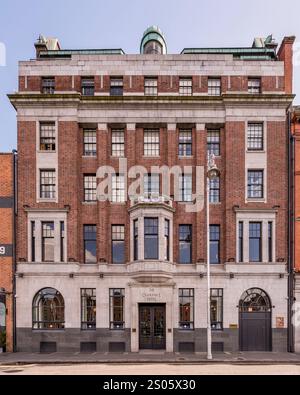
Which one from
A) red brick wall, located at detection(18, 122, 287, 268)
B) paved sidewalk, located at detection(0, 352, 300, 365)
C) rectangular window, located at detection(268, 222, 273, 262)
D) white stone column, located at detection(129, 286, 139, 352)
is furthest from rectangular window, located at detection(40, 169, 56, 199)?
rectangular window, located at detection(268, 222, 273, 262)

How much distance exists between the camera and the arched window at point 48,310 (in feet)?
80.9

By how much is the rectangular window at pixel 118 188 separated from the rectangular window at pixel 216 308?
9441 mm

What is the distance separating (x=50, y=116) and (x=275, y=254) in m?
19.2

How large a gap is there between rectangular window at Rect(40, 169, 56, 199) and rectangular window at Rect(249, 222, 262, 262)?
14.7m

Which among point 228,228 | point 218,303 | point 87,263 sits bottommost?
point 218,303

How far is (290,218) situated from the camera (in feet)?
83.1

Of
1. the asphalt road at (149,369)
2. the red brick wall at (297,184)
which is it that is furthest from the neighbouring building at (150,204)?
the asphalt road at (149,369)

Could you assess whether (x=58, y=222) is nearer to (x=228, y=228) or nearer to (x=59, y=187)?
(x=59, y=187)

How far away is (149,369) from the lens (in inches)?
736

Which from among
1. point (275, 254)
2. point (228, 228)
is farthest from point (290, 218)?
point (228, 228)

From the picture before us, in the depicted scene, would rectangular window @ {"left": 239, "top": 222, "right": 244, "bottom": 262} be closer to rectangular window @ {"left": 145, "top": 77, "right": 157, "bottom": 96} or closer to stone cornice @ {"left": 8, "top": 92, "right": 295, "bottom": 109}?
stone cornice @ {"left": 8, "top": 92, "right": 295, "bottom": 109}

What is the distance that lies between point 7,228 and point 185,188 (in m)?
13.4

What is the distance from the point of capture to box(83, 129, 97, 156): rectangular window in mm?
26219

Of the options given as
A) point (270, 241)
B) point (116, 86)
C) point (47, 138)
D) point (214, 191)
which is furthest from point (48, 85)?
point (270, 241)
